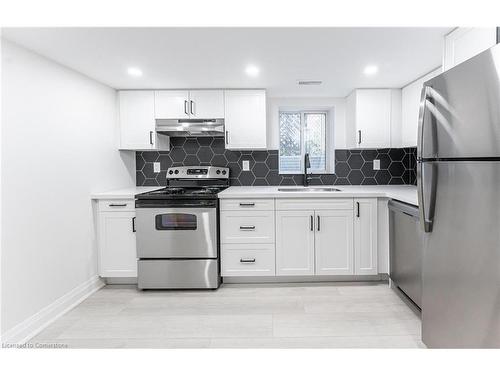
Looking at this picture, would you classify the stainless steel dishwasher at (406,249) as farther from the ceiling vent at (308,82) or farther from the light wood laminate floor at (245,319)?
the ceiling vent at (308,82)

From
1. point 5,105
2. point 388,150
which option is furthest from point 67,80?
point 388,150

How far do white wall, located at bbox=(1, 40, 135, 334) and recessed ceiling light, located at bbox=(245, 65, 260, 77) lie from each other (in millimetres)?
1424

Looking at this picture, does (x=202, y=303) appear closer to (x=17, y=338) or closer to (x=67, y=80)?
(x=17, y=338)

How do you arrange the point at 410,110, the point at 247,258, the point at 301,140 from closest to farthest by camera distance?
the point at 247,258 → the point at 410,110 → the point at 301,140

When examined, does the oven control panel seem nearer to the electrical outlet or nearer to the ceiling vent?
the electrical outlet

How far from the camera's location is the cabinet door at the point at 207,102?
125 inches

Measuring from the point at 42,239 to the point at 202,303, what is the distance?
1271 millimetres

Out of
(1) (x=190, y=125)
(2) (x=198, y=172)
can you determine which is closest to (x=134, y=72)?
(1) (x=190, y=125)

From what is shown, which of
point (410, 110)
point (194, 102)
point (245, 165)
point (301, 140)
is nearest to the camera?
point (410, 110)

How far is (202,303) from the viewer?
2576 millimetres

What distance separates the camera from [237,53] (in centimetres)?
221

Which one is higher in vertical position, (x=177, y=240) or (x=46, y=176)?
(x=46, y=176)

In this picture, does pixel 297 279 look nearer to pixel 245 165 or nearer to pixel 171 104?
pixel 245 165

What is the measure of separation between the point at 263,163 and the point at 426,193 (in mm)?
2159
